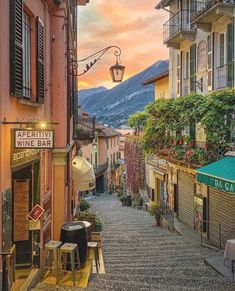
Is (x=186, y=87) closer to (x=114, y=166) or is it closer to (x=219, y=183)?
(x=219, y=183)

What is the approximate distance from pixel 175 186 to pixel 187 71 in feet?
21.5

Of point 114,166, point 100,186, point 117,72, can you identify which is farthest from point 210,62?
point 114,166

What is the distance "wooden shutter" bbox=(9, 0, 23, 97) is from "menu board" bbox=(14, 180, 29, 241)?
3052 mm

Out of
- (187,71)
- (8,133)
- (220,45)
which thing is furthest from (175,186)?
(8,133)

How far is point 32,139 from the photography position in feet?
24.8

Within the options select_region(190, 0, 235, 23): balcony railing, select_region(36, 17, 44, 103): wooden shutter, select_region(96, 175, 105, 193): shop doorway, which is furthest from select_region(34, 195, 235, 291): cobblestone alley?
select_region(96, 175, 105, 193): shop doorway

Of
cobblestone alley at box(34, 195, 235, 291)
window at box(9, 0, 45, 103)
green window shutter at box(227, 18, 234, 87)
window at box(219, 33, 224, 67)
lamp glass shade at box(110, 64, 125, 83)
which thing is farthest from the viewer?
window at box(219, 33, 224, 67)

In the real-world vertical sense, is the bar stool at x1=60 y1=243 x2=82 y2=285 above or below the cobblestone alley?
above

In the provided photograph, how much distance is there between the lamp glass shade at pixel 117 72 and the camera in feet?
46.3

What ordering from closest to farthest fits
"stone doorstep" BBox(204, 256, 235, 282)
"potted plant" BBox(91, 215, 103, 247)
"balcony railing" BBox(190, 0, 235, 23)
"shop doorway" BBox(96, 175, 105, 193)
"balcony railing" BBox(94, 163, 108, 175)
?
"stone doorstep" BBox(204, 256, 235, 282) < "potted plant" BBox(91, 215, 103, 247) < "balcony railing" BBox(190, 0, 235, 23) < "balcony railing" BBox(94, 163, 108, 175) < "shop doorway" BBox(96, 175, 105, 193)

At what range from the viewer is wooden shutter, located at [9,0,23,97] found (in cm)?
724

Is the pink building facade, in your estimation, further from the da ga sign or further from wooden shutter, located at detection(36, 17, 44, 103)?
the da ga sign

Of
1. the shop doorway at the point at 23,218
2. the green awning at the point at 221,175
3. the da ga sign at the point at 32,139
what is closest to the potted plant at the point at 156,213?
the green awning at the point at 221,175

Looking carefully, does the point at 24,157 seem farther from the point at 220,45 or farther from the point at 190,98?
the point at 220,45
